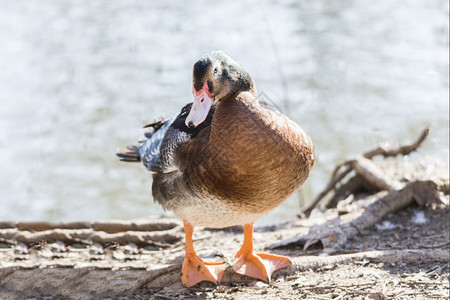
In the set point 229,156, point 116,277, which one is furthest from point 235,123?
point 116,277

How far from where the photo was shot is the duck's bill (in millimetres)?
4125

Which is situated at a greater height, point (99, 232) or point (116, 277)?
point (99, 232)

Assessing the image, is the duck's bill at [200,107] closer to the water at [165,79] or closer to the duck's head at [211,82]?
the duck's head at [211,82]

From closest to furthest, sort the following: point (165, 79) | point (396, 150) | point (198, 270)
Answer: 1. point (198, 270)
2. point (396, 150)
3. point (165, 79)

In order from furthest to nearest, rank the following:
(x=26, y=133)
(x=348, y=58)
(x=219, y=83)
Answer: (x=348, y=58)
(x=26, y=133)
(x=219, y=83)

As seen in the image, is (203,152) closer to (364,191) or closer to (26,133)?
(364,191)

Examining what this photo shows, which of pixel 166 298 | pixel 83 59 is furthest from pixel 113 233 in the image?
pixel 83 59

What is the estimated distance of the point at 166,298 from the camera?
4.67m

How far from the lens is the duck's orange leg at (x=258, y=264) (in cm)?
479

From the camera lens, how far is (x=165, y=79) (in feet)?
34.5

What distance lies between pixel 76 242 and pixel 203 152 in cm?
177

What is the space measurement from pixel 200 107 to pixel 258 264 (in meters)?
1.35

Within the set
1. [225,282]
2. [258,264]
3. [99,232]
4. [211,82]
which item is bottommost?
[225,282]

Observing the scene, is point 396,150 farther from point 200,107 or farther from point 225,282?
point 200,107
